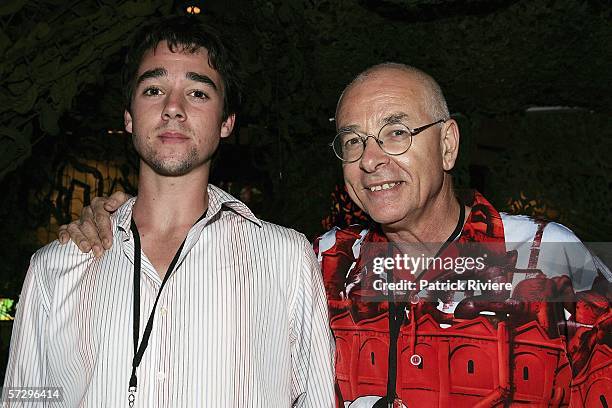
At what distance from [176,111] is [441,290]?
0.87 meters

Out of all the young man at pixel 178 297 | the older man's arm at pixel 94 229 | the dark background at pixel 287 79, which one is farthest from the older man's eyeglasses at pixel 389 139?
the dark background at pixel 287 79

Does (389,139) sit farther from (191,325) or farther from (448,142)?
(191,325)

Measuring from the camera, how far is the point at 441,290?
1776 millimetres

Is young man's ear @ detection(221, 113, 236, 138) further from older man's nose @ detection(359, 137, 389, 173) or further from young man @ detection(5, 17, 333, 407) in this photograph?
older man's nose @ detection(359, 137, 389, 173)

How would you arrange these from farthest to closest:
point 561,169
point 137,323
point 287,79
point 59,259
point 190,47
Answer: point 561,169 < point 287,79 < point 190,47 < point 59,259 < point 137,323

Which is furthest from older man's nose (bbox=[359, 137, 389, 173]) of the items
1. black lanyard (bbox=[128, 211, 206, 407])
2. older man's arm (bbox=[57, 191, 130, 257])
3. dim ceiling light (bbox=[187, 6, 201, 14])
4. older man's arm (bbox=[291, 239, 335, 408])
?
dim ceiling light (bbox=[187, 6, 201, 14])

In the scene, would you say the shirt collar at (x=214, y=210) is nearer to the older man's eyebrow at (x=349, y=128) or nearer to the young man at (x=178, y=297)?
the young man at (x=178, y=297)

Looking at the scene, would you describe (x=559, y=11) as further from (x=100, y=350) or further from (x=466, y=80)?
(x=100, y=350)

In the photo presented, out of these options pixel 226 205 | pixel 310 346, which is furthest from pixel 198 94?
pixel 310 346

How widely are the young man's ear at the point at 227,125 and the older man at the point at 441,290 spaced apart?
345 millimetres

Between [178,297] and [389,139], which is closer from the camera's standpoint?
[178,297]

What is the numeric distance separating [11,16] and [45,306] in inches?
43.8

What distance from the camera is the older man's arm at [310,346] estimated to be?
5.60 ft

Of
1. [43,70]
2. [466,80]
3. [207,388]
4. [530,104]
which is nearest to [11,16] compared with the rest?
[43,70]
